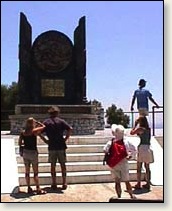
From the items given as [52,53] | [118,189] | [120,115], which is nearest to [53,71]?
[52,53]

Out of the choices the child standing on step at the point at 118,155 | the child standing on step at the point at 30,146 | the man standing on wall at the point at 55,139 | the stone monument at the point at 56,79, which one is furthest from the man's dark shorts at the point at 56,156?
the stone monument at the point at 56,79

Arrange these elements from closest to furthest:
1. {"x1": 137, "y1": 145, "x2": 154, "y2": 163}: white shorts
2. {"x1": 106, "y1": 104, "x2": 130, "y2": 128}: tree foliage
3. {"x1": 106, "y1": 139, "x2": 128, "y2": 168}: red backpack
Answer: {"x1": 106, "y1": 139, "x2": 128, "y2": 168}: red backpack → {"x1": 137, "y1": 145, "x2": 154, "y2": 163}: white shorts → {"x1": 106, "y1": 104, "x2": 130, "y2": 128}: tree foliage

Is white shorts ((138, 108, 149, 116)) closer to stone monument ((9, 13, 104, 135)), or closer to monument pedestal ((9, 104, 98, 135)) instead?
monument pedestal ((9, 104, 98, 135))

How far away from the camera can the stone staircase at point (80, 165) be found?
4.71m

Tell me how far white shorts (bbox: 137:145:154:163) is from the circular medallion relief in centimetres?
330

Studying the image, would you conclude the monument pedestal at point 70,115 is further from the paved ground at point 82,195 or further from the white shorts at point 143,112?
the paved ground at point 82,195

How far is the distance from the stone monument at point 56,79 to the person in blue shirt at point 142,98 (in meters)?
2.71

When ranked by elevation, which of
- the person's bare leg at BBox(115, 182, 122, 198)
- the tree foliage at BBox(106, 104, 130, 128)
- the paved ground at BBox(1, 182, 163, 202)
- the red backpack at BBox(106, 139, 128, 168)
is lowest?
the paved ground at BBox(1, 182, 163, 202)

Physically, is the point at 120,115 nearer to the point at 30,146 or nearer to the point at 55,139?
the point at 55,139

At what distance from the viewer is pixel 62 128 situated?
461 centimetres

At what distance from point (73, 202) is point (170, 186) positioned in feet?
2.90

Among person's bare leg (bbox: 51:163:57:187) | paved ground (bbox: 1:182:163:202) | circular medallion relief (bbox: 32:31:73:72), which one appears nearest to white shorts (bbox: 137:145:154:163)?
paved ground (bbox: 1:182:163:202)

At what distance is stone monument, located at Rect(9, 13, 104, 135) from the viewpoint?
7605 mm

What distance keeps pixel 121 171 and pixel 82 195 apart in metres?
0.44
